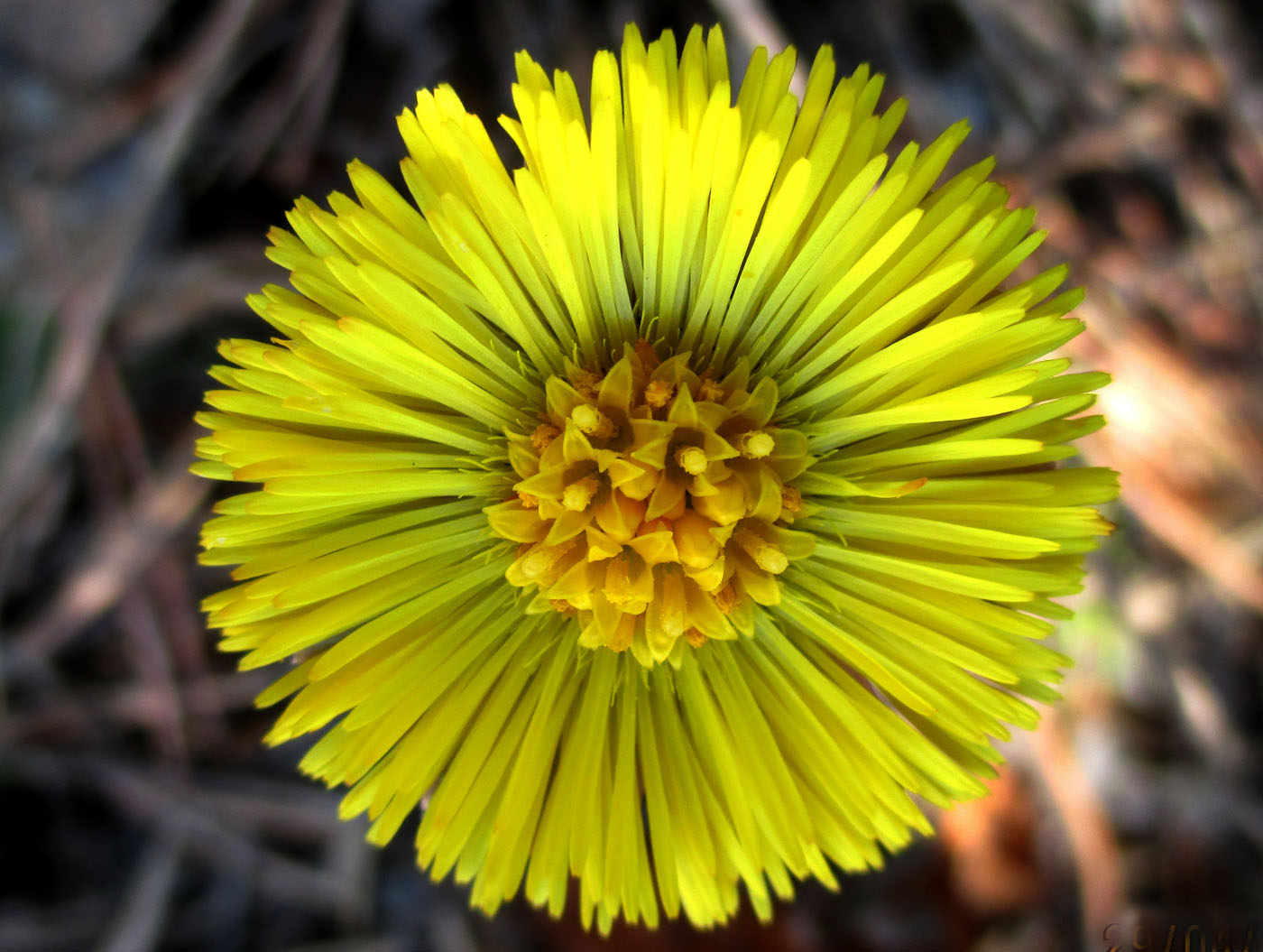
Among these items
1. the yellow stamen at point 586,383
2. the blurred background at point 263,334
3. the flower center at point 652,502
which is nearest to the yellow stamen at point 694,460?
the flower center at point 652,502

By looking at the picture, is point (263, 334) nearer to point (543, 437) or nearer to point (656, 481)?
point (543, 437)

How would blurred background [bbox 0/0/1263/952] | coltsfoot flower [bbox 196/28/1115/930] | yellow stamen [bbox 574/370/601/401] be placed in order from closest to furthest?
coltsfoot flower [bbox 196/28/1115/930]
yellow stamen [bbox 574/370/601/401]
blurred background [bbox 0/0/1263/952]

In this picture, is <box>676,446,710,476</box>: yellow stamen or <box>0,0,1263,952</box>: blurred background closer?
<box>676,446,710,476</box>: yellow stamen

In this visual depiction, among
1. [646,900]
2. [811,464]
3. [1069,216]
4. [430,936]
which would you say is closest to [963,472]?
[811,464]

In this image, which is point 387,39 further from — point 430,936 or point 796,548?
point 430,936

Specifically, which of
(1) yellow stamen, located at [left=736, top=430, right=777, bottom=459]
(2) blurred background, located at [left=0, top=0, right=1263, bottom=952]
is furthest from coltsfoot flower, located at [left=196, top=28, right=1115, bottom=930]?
(2) blurred background, located at [left=0, top=0, right=1263, bottom=952]

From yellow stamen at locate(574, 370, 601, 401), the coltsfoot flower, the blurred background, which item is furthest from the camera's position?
the blurred background

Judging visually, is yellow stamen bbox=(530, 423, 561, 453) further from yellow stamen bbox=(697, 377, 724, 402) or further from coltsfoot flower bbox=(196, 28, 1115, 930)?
yellow stamen bbox=(697, 377, 724, 402)

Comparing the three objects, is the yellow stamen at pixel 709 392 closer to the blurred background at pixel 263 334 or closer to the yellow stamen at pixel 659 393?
the yellow stamen at pixel 659 393
